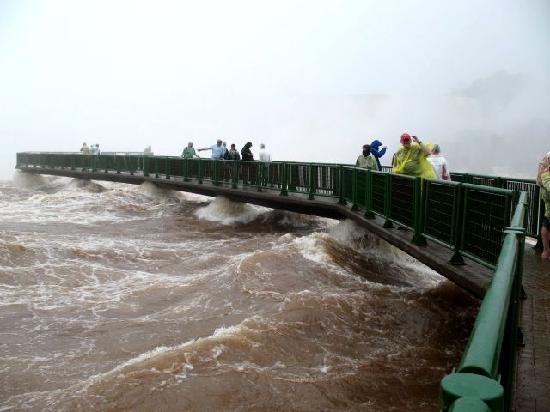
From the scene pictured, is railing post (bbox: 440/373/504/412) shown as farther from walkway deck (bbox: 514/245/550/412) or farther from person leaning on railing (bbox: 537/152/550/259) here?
person leaning on railing (bbox: 537/152/550/259)

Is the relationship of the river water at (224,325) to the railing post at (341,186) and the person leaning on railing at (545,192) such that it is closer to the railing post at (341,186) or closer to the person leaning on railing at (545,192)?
the railing post at (341,186)

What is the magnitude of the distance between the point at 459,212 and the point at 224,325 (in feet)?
10.5

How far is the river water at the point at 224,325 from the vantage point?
4855mm

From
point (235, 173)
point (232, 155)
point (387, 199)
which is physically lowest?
point (387, 199)

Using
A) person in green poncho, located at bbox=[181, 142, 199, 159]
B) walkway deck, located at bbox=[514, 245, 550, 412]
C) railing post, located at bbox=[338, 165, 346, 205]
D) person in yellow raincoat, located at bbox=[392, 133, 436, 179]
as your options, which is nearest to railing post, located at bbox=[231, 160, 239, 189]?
person in green poncho, located at bbox=[181, 142, 199, 159]

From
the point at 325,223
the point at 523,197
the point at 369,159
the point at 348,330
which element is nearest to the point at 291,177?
the point at 325,223

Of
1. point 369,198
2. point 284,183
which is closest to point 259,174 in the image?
point 284,183

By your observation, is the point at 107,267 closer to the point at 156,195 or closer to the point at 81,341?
the point at 81,341

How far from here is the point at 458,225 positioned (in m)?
→ 6.16

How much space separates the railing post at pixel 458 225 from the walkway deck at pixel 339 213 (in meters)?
0.11

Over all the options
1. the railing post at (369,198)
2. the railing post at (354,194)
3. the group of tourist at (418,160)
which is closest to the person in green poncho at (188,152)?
the railing post at (354,194)

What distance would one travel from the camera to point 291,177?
1498 centimetres

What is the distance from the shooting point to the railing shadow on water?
130 cm

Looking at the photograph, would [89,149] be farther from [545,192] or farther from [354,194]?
[545,192]
